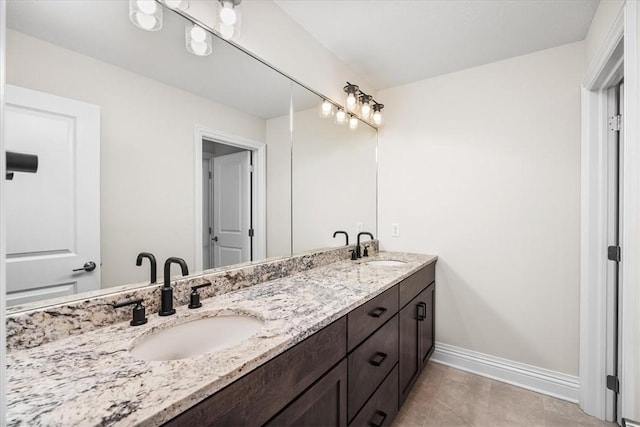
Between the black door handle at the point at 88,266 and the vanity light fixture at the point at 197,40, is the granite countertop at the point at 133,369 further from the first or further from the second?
the vanity light fixture at the point at 197,40

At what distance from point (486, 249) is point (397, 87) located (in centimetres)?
155

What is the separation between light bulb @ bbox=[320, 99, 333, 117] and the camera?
2.05 meters

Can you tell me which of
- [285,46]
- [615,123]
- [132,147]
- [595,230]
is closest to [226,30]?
[285,46]

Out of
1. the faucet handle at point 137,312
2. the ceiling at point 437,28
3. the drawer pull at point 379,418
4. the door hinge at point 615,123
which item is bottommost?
the drawer pull at point 379,418

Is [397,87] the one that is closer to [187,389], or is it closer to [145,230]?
[145,230]

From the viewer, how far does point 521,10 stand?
1.63 metres

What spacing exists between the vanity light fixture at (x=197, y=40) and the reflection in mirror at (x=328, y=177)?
24.9 inches

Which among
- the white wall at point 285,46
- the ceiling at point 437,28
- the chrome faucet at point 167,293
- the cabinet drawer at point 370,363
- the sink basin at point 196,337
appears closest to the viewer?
the sink basin at point 196,337

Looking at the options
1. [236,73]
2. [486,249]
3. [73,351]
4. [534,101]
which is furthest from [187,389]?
[534,101]

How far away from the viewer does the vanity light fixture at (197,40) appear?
1217mm

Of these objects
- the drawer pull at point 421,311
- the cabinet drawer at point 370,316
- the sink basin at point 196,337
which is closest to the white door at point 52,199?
the sink basin at point 196,337

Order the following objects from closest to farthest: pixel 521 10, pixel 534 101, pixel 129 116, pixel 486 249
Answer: pixel 129 116 → pixel 521 10 → pixel 534 101 → pixel 486 249

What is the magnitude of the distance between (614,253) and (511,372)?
41.8 inches

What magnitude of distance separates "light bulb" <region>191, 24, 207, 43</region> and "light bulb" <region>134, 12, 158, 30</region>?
0.16 metres
